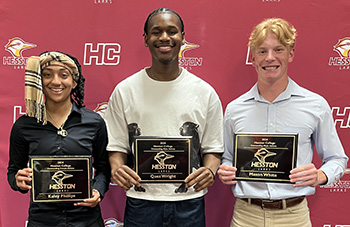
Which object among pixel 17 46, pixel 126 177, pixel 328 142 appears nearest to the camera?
pixel 126 177

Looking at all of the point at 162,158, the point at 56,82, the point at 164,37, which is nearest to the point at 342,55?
the point at 164,37

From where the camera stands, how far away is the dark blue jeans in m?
1.91

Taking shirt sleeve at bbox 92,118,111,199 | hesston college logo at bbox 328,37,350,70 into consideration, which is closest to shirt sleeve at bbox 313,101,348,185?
hesston college logo at bbox 328,37,350,70

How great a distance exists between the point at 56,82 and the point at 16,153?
19.6 inches

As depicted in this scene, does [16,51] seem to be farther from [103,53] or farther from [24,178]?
[24,178]

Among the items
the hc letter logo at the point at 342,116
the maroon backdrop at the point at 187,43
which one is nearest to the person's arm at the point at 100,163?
the maroon backdrop at the point at 187,43

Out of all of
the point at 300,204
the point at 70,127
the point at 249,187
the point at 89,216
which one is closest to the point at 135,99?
the point at 70,127

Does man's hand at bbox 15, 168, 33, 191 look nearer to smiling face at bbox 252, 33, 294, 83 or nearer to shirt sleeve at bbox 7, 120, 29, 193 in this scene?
shirt sleeve at bbox 7, 120, 29, 193

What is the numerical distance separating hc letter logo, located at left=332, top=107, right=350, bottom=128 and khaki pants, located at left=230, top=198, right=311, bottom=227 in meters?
0.89

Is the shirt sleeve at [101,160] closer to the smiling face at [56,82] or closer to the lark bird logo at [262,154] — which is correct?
the smiling face at [56,82]

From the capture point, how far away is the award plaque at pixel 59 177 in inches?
65.6

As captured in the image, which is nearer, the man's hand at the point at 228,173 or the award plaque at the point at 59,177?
the award plaque at the point at 59,177

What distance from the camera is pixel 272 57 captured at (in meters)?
1.89

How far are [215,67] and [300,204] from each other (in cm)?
119
